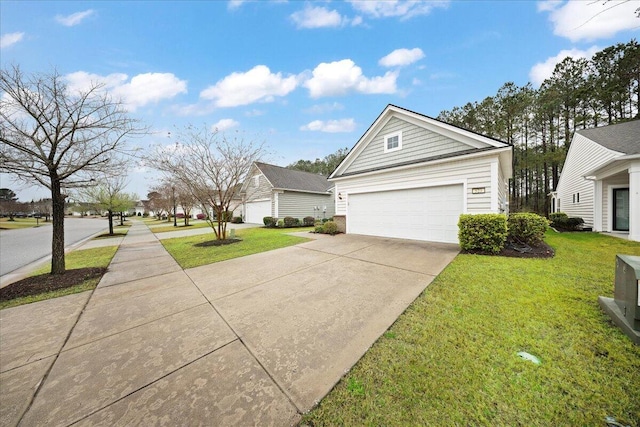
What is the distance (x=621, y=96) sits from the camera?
52.0 ft

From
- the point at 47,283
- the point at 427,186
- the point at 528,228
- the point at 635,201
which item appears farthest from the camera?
the point at 427,186

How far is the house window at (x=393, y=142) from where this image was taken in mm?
9174

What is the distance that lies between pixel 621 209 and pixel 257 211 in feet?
72.1

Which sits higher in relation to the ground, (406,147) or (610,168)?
(406,147)

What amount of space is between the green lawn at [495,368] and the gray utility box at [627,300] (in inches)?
4.8

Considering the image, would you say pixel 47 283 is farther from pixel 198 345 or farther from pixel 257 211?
pixel 257 211

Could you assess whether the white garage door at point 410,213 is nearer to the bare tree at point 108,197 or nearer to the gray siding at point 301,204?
the gray siding at point 301,204

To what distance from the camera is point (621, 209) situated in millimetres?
9664

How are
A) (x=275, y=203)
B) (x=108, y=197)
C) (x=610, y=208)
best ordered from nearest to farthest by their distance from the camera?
1. (x=610, y=208)
2. (x=108, y=197)
3. (x=275, y=203)

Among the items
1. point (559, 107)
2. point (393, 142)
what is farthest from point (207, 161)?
point (559, 107)

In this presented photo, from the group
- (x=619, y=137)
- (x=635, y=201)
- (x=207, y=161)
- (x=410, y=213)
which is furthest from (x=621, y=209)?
(x=207, y=161)

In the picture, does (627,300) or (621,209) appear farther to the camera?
(621,209)

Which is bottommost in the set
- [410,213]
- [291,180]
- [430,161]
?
[410,213]

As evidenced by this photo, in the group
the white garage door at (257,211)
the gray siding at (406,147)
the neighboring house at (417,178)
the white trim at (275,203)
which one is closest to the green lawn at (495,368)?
the neighboring house at (417,178)
